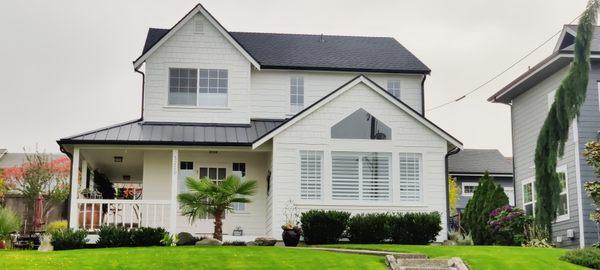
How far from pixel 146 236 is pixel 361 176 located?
279 inches

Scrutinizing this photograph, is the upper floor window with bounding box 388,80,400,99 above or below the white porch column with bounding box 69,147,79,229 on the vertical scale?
above

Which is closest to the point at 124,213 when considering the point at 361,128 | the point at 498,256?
the point at 361,128

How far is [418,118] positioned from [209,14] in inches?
323

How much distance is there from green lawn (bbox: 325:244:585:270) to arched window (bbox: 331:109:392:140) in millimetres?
4789

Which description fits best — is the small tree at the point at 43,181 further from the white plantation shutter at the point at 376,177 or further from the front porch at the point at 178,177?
the white plantation shutter at the point at 376,177

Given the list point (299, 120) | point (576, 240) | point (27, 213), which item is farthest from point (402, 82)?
point (27, 213)

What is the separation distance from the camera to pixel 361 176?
1117 inches

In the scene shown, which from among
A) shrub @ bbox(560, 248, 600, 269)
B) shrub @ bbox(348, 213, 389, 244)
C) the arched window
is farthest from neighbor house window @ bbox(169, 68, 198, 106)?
shrub @ bbox(560, 248, 600, 269)

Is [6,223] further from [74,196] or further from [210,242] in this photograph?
[210,242]

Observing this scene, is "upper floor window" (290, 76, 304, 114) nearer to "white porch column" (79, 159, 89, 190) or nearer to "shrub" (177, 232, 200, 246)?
"white porch column" (79, 159, 89, 190)

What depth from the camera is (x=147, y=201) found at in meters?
27.6

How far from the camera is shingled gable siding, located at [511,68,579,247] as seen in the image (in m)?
29.1

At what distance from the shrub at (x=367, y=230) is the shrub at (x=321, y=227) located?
41 cm

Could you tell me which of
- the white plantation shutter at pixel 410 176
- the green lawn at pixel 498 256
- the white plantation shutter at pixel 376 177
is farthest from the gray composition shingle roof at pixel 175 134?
the green lawn at pixel 498 256
